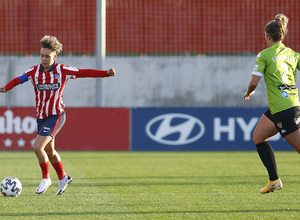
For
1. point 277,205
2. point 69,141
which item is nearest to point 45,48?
point 277,205

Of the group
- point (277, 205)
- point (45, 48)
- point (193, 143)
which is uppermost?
point (45, 48)

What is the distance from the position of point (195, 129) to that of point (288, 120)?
29.7ft

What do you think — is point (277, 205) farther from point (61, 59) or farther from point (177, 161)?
point (61, 59)

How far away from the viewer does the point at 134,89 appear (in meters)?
19.7

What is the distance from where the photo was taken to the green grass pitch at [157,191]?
18.2 feet

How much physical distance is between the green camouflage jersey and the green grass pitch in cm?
106

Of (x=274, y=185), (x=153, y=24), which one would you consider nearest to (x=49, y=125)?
(x=274, y=185)

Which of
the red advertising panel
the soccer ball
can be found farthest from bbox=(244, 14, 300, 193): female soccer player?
the red advertising panel

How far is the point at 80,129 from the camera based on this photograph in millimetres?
15016

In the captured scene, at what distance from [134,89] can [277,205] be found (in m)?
14.0

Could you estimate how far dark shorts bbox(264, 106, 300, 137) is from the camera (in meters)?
6.03

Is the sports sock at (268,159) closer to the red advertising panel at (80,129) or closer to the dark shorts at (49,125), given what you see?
the dark shorts at (49,125)

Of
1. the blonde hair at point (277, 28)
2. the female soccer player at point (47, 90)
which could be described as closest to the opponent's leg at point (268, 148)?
the blonde hair at point (277, 28)

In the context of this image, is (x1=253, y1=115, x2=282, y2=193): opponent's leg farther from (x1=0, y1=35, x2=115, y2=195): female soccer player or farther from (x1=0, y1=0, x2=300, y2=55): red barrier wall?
(x1=0, y1=0, x2=300, y2=55): red barrier wall
